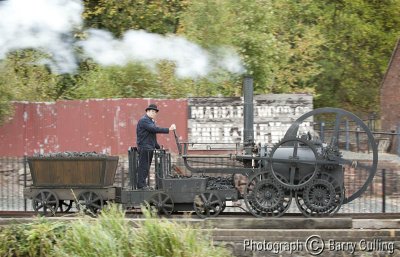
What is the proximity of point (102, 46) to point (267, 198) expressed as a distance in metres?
14.0

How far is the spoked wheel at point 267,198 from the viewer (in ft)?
50.4

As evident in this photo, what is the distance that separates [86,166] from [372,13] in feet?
92.4

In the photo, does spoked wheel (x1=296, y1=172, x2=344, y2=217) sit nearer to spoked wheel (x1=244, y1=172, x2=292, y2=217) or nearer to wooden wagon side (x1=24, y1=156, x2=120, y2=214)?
spoked wheel (x1=244, y1=172, x2=292, y2=217)

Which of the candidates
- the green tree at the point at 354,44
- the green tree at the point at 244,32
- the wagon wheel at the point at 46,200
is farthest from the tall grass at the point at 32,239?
the green tree at the point at 354,44

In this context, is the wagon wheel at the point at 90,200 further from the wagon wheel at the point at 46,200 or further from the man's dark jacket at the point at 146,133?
the man's dark jacket at the point at 146,133

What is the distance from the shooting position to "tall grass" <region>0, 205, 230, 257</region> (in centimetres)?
1214

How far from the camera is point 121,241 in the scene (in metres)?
12.4

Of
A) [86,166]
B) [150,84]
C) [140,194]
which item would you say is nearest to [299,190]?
[140,194]

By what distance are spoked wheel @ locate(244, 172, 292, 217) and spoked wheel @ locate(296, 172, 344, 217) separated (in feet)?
1.06

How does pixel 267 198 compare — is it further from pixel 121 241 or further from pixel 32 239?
pixel 32 239

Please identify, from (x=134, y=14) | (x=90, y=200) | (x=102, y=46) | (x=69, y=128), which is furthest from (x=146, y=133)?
(x=134, y=14)

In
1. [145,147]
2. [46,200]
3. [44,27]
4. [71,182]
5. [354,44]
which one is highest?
[354,44]

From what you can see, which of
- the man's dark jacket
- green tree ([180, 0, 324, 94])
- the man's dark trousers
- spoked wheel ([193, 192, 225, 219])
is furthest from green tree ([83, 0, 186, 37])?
spoked wheel ([193, 192, 225, 219])

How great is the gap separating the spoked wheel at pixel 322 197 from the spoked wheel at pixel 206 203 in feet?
4.87
